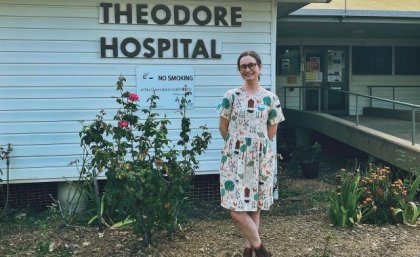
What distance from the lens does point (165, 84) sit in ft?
22.8

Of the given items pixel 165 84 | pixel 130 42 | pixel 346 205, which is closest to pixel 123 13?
pixel 130 42

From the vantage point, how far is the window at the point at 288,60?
548 inches

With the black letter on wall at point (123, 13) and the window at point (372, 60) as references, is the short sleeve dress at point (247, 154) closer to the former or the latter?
the black letter on wall at point (123, 13)

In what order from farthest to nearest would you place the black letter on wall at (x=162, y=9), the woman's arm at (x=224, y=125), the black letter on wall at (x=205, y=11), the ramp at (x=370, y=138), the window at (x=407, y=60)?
1. the window at (x=407, y=60)
2. the ramp at (x=370, y=138)
3. the black letter on wall at (x=205, y=11)
4. the black letter on wall at (x=162, y=9)
5. the woman's arm at (x=224, y=125)

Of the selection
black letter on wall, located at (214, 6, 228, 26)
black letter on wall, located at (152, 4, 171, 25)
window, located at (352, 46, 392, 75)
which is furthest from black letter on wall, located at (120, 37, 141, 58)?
window, located at (352, 46, 392, 75)

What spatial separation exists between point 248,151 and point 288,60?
391 inches

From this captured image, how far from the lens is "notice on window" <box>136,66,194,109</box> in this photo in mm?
6895

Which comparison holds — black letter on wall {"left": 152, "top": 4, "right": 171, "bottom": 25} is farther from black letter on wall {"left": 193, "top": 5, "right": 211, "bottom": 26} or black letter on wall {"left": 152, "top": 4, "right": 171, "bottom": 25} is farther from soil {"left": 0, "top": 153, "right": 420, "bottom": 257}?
soil {"left": 0, "top": 153, "right": 420, "bottom": 257}

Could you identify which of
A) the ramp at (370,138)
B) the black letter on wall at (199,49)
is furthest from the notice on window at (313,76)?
the black letter on wall at (199,49)

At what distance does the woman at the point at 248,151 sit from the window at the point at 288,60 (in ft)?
31.6

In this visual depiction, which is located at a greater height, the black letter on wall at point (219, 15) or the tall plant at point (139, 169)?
the black letter on wall at point (219, 15)

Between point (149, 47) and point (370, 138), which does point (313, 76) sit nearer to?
point (370, 138)

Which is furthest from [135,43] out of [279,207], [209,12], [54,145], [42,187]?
[279,207]

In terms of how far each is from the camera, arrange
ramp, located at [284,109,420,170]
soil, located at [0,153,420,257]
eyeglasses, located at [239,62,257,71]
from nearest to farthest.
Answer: eyeglasses, located at [239,62,257,71], soil, located at [0,153,420,257], ramp, located at [284,109,420,170]
